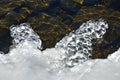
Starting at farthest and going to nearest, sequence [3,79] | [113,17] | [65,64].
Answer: [113,17] < [65,64] < [3,79]

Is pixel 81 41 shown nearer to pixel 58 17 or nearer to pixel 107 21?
pixel 107 21

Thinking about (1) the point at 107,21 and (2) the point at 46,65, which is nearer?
(2) the point at 46,65

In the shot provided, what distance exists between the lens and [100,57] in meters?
10.3

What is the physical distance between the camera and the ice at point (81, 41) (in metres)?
10.2

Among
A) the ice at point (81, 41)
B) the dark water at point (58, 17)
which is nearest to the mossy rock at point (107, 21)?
the dark water at point (58, 17)

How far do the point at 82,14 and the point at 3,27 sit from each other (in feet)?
10.5

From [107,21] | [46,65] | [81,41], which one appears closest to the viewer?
[46,65]

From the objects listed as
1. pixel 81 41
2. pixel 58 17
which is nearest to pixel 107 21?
pixel 81 41

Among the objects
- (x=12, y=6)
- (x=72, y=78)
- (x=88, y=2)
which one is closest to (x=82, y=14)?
(x=88, y=2)

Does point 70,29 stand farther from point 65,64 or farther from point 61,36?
point 65,64

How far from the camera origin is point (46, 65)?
968 centimetres

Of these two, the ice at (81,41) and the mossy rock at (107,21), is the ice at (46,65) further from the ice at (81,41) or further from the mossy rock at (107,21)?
the mossy rock at (107,21)

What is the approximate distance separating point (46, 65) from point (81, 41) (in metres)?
1.87

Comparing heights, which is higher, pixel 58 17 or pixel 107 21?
pixel 107 21
